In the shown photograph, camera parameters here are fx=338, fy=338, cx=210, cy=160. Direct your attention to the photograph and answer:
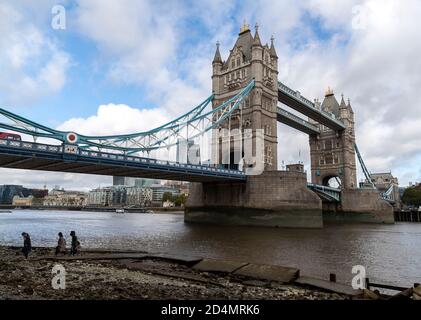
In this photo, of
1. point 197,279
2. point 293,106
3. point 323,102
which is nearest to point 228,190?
point 293,106

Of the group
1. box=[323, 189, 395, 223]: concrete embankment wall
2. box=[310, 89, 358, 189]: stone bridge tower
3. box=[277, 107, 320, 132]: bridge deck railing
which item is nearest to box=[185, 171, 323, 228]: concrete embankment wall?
box=[277, 107, 320, 132]: bridge deck railing

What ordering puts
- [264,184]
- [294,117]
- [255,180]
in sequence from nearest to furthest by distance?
[264,184]
[255,180]
[294,117]

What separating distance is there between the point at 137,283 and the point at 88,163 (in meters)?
22.3

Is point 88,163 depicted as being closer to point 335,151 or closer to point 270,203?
point 270,203

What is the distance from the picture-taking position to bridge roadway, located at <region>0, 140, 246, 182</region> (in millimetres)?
26172

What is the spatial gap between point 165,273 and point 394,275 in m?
10.1

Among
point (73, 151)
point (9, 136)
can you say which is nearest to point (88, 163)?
point (73, 151)

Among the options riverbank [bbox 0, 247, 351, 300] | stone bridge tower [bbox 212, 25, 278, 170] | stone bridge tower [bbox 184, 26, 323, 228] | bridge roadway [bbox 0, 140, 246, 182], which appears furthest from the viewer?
stone bridge tower [bbox 212, 25, 278, 170]

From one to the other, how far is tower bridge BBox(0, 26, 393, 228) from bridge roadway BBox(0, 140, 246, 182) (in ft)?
0.25

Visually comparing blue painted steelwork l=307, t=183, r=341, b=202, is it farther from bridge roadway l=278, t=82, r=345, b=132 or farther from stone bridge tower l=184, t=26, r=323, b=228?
bridge roadway l=278, t=82, r=345, b=132

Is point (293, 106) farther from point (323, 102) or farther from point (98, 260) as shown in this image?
point (98, 260)

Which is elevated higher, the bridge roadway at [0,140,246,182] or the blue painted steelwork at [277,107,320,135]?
the blue painted steelwork at [277,107,320,135]

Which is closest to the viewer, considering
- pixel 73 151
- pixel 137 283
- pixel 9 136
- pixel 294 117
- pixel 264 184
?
pixel 137 283

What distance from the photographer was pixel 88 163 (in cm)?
3003
